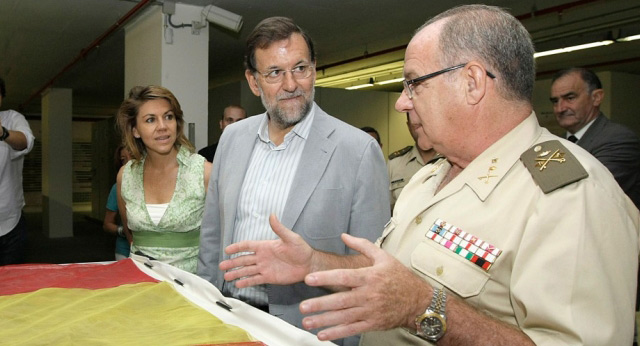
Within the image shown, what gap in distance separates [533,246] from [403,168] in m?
2.87

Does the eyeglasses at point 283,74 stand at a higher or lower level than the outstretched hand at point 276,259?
higher

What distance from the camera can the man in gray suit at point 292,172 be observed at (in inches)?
73.1

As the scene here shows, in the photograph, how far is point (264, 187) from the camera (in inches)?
77.7

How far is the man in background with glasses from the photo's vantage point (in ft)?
3.17

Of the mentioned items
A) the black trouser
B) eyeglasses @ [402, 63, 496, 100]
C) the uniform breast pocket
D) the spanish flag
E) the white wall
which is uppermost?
the white wall

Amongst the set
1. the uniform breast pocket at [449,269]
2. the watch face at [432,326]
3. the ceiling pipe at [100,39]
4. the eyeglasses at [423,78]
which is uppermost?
the ceiling pipe at [100,39]

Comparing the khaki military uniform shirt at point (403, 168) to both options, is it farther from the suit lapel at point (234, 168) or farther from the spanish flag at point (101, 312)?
the spanish flag at point (101, 312)

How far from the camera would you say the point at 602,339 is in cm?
95

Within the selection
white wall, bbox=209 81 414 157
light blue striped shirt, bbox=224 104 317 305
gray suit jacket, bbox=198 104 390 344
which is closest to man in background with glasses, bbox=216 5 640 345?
gray suit jacket, bbox=198 104 390 344

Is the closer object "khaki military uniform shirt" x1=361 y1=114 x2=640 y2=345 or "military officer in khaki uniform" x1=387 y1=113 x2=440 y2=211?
"khaki military uniform shirt" x1=361 y1=114 x2=640 y2=345

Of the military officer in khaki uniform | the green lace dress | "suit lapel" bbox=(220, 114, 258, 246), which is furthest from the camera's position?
the military officer in khaki uniform

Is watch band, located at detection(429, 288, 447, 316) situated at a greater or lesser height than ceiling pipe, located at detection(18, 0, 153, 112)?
lesser

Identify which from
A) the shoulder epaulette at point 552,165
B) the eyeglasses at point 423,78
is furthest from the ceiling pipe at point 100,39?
the shoulder epaulette at point 552,165

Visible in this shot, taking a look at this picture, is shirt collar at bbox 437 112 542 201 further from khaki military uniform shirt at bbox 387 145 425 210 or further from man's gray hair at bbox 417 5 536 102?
khaki military uniform shirt at bbox 387 145 425 210
